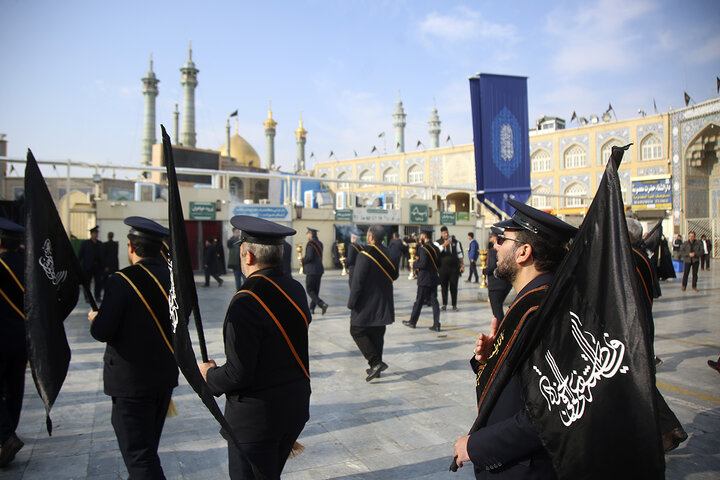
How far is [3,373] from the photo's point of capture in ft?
11.2

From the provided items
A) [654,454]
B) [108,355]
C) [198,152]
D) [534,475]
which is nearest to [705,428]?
[534,475]

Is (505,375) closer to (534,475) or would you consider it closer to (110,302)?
(534,475)

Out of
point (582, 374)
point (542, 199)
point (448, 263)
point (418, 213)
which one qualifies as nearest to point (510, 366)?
point (582, 374)

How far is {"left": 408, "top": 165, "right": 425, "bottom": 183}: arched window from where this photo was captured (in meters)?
47.3

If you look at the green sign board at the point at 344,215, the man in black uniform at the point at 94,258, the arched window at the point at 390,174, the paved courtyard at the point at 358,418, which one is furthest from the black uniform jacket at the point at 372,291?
the arched window at the point at 390,174

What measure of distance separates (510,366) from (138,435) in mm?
1979

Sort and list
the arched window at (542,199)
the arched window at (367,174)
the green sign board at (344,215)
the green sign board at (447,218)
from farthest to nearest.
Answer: the arched window at (367,174) < the arched window at (542,199) < the green sign board at (447,218) < the green sign board at (344,215)

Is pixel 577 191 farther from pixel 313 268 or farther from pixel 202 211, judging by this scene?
pixel 313 268

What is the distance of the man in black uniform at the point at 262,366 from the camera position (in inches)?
86.5

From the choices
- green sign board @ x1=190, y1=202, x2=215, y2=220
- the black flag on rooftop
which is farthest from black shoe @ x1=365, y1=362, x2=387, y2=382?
green sign board @ x1=190, y1=202, x2=215, y2=220

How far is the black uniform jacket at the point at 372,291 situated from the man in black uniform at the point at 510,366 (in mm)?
3484

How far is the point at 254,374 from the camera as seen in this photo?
2.22 metres

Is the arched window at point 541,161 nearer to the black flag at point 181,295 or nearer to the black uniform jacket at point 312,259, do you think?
the black uniform jacket at point 312,259

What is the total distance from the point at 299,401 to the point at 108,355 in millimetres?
1139
